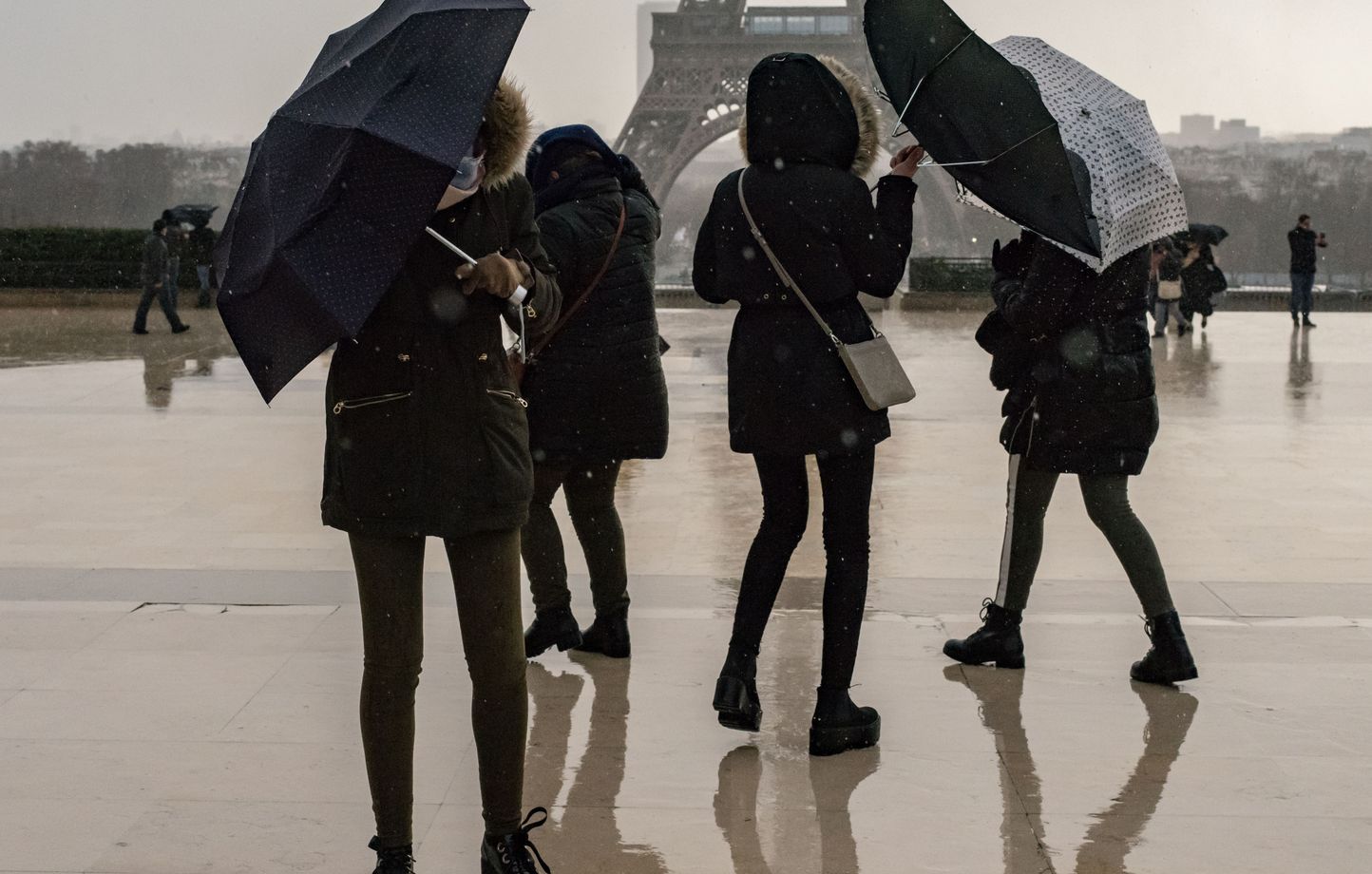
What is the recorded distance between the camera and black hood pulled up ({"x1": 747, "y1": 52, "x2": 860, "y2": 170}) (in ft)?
12.6

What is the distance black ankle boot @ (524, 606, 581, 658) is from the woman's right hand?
1707 millimetres

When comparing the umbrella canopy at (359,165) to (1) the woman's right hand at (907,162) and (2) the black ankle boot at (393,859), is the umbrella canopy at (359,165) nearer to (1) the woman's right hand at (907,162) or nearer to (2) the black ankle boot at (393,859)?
(2) the black ankle boot at (393,859)

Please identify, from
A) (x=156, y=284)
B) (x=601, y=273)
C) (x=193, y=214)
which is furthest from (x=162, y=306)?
(x=601, y=273)

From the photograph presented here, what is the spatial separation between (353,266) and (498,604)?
692 mm

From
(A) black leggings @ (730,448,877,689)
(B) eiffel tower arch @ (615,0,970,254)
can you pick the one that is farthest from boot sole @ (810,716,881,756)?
(B) eiffel tower arch @ (615,0,970,254)

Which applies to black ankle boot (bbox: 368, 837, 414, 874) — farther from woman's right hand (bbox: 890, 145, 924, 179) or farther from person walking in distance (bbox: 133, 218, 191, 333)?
person walking in distance (bbox: 133, 218, 191, 333)

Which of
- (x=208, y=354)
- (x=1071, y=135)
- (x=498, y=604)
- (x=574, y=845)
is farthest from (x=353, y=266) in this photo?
(x=208, y=354)

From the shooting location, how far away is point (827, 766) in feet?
12.8

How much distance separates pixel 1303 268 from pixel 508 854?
19.7 meters

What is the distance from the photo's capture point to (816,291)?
3.89 meters

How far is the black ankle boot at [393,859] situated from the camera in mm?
3109

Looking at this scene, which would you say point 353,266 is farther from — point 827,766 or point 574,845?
point 827,766

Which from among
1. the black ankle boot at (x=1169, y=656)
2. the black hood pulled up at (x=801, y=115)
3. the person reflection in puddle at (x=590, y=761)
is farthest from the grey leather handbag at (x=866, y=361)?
the black ankle boot at (x=1169, y=656)

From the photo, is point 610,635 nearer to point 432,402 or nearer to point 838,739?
point 838,739
